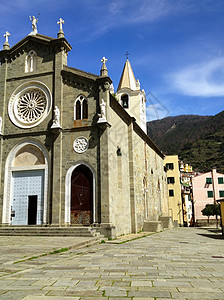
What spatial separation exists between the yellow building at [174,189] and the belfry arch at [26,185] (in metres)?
34.8

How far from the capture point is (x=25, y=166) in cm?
2177

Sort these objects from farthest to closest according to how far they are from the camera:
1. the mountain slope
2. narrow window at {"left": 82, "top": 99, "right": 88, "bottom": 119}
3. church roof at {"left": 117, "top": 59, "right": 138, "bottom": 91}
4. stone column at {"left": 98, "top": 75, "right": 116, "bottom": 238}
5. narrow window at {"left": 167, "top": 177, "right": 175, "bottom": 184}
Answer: the mountain slope
narrow window at {"left": 167, "top": 177, "right": 175, "bottom": 184}
church roof at {"left": 117, "top": 59, "right": 138, "bottom": 91}
narrow window at {"left": 82, "top": 99, "right": 88, "bottom": 119}
stone column at {"left": 98, "top": 75, "right": 116, "bottom": 238}

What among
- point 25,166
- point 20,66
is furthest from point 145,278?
point 20,66

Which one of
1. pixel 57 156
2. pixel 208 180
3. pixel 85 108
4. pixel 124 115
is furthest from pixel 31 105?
pixel 208 180

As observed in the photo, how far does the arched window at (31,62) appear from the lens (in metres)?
23.5

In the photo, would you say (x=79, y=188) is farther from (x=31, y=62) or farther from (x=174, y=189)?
(x=174, y=189)

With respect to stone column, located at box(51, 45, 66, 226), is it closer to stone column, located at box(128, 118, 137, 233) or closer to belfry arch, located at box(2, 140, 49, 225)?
belfry arch, located at box(2, 140, 49, 225)

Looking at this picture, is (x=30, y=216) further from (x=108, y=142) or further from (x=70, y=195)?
(x=108, y=142)

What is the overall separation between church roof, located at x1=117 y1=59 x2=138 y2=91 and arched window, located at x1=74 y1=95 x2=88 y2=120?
46.3ft

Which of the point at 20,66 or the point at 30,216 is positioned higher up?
the point at 20,66

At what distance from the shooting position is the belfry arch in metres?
20.8

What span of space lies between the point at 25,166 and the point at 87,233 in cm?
794

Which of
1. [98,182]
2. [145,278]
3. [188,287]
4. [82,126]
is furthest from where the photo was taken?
[82,126]

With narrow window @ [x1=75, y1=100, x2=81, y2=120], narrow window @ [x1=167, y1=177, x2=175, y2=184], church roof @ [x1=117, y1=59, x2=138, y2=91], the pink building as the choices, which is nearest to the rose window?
narrow window @ [x1=75, y1=100, x2=81, y2=120]
